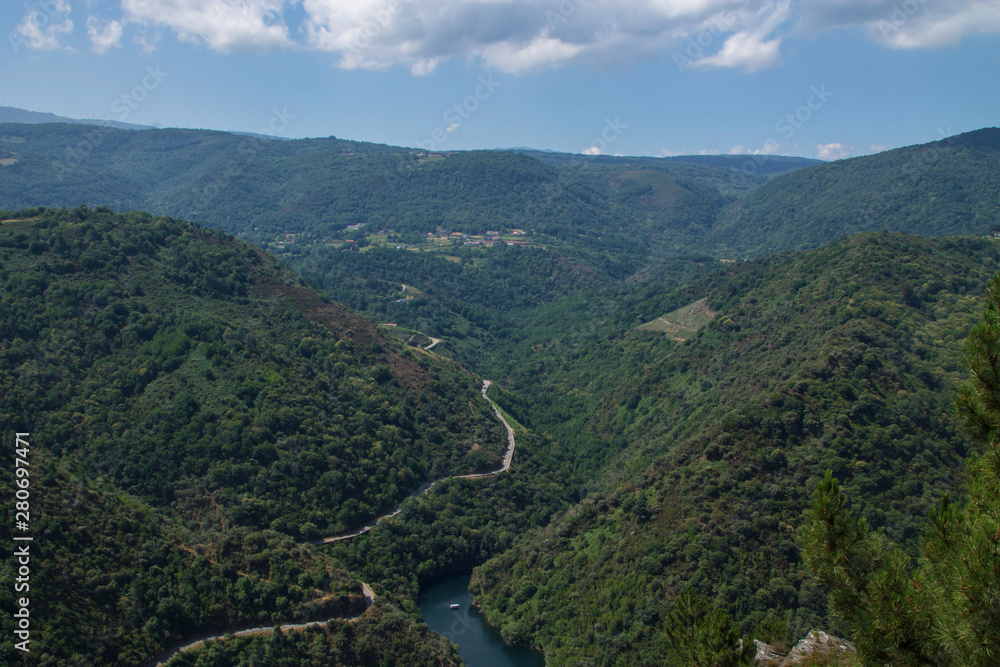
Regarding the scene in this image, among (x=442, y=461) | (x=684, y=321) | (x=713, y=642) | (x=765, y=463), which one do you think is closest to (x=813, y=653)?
(x=713, y=642)

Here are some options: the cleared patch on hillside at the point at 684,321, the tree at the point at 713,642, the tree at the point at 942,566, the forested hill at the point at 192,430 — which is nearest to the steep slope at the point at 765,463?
the forested hill at the point at 192,430

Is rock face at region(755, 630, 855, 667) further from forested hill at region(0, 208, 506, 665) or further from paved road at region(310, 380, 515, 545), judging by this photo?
paved road at region(310, 380, 515, 545)

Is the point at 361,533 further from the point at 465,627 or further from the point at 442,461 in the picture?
the point at 442,461

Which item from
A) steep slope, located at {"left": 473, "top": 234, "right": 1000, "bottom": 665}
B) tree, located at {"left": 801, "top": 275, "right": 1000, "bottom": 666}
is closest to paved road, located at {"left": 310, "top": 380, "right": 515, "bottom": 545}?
steep slope, located at {"left": 473, "top": 234, "right": 1000, "bottom": 665}

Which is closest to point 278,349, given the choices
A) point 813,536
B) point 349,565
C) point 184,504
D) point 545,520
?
point 184,504

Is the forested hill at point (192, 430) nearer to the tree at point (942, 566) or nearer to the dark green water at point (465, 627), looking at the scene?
the dark green water at point (465, 627)

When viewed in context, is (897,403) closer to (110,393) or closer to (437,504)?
(437,504)
